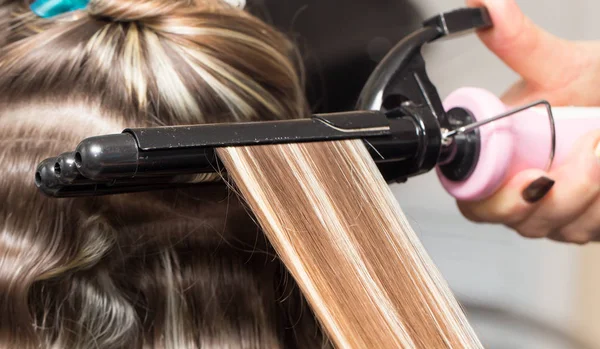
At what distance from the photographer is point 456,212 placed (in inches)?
40.0

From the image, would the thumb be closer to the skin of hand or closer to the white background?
the skin of hand

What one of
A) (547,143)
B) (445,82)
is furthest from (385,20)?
(547,143)

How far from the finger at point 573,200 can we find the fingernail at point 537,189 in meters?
0.02

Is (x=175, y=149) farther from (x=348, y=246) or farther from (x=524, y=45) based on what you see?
(x=524, y=45)

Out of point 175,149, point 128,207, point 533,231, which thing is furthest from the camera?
point 533,231

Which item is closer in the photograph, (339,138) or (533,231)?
(339,138)

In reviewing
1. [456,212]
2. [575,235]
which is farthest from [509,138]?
[456,212]

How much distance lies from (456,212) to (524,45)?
436 millimetres

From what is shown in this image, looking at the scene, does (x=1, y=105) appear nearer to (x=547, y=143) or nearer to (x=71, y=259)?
(x=71, y=259)

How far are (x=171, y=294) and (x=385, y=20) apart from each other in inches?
20.8

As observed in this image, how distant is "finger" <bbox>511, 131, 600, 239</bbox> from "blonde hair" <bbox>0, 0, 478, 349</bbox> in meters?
0.21

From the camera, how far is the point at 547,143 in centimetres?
53

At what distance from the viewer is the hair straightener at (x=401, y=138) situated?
354 mm

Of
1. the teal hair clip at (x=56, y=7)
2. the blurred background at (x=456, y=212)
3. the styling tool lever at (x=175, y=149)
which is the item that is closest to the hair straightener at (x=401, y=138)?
the styling tool lever at (x=175, y=149)
